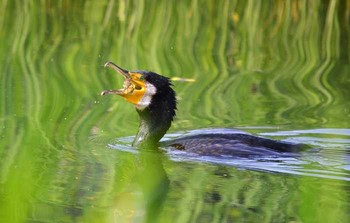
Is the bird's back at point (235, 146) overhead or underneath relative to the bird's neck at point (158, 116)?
underneath

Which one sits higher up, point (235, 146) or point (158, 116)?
point (158, 116)

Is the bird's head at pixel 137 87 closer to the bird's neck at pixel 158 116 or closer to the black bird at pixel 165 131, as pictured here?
the black bird at pixel 165 131

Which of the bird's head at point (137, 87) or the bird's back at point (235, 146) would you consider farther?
the bird's head at point (137, 87)

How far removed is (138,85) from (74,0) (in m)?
8.87

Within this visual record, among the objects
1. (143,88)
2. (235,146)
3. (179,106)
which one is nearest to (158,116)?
(143,88)

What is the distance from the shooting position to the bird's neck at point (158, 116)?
9.94m

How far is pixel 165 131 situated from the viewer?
10055 millimetres

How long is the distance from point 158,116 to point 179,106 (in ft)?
4.26

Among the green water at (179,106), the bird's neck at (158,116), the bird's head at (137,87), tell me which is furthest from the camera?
the bird's neck at (158,116)

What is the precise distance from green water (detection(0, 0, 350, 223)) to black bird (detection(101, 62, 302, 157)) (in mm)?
220

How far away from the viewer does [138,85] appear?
9797 mm

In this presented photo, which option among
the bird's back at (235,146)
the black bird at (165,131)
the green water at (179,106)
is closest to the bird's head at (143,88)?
the black bird at (165,131)

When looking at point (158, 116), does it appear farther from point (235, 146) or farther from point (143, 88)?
point (235, 146)

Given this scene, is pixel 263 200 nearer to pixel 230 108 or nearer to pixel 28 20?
pixel 230 108
